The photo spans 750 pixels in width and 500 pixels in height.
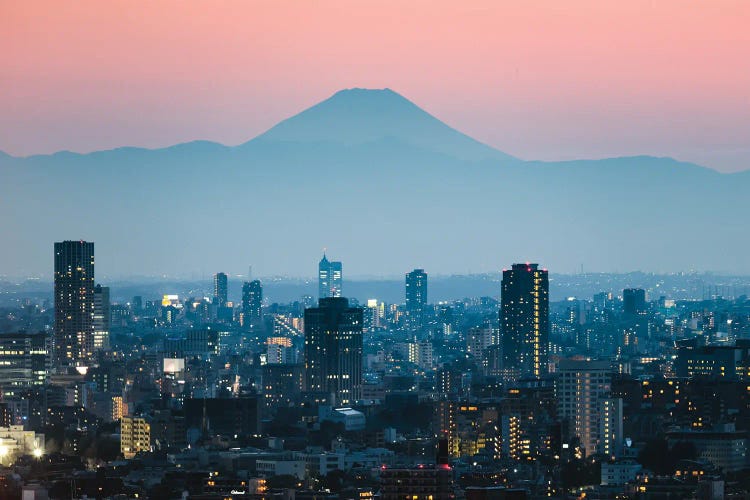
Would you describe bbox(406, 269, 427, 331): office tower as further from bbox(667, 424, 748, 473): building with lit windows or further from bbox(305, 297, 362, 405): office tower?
bbox(667, 424, 748, 473): building with lit windows

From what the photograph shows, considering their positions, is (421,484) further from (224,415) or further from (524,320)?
(524,320)

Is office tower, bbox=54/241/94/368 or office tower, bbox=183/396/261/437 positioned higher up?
office tower, bbox=54/241/94/368

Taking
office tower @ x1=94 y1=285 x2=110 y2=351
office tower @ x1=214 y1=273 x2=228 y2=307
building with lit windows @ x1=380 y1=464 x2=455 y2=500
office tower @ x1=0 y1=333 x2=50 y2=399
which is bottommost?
building with lit windows @ x1=380 y1=464 x2=455 y2=500

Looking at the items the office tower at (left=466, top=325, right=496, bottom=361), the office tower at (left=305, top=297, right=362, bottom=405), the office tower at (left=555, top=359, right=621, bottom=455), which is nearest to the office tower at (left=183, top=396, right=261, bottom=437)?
the office tower at (left=555, top=359, right=621, bottom=455)

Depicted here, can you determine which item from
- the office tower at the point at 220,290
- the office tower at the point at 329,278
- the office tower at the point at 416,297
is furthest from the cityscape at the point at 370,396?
the office tower at the point at 329,278

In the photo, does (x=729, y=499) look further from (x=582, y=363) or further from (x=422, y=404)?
(x=422, y=404)

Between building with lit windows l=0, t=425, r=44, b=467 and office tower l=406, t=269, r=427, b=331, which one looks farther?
office tower l=406, t=269, r=427, b=331

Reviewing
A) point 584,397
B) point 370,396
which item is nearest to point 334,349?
point 370,396
